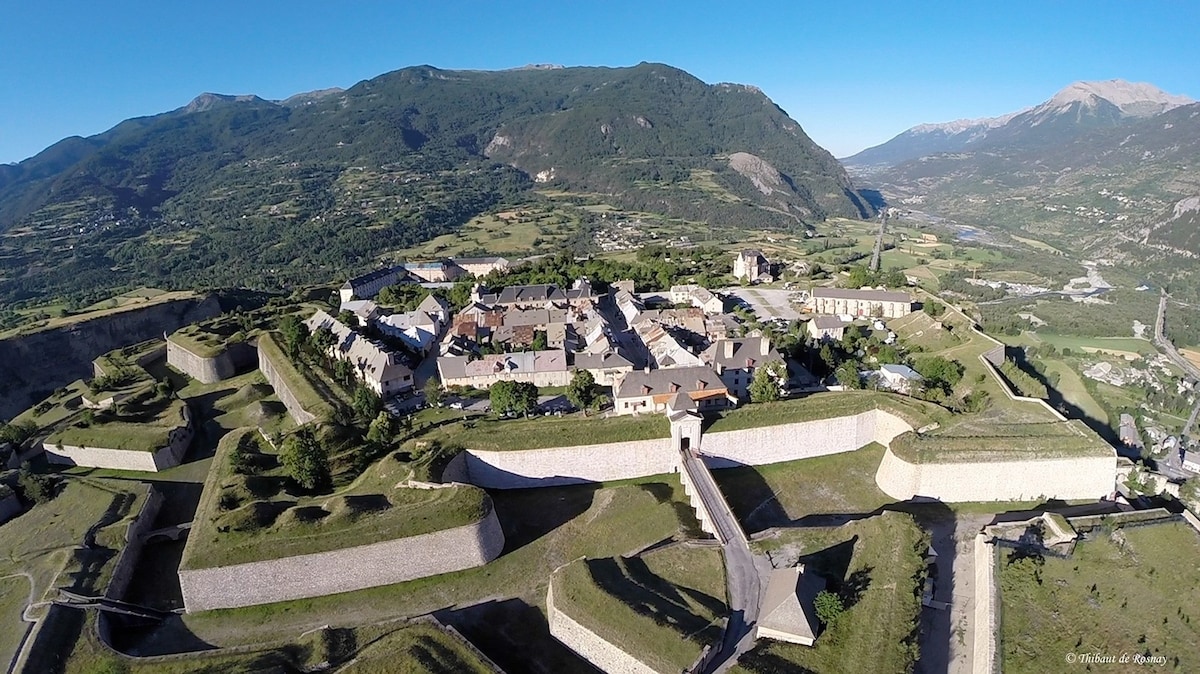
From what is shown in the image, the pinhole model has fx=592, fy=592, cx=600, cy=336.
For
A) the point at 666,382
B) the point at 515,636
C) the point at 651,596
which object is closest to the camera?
the point at 651,596

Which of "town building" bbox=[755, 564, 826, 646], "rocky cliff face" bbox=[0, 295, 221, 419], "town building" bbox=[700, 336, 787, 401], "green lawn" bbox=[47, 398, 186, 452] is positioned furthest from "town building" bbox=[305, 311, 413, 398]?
"rocky cliff face" bbox=[0, 295, 221, 419]

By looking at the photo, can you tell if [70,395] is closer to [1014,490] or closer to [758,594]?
[758,594]

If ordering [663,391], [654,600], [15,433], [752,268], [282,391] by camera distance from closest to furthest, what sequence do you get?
[654,600]
[663,391]
[15,433]
[282,391]
[752,268]

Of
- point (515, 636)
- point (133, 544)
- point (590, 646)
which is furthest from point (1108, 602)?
point (133, 544)

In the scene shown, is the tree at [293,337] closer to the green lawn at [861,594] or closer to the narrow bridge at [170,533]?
the narrow bridge at [170,533]

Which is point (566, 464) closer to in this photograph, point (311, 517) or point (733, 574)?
point (733, 574)

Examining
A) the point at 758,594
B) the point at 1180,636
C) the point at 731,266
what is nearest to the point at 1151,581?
the point at 1180,636
